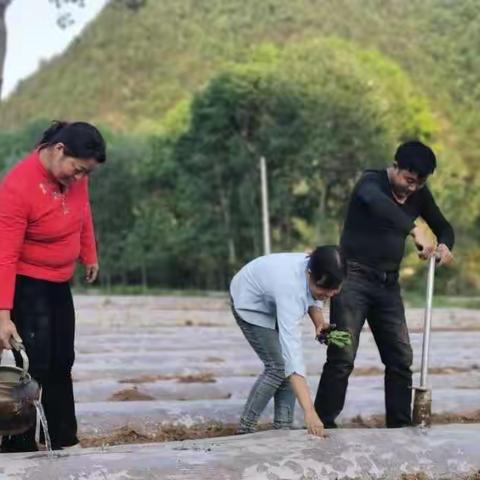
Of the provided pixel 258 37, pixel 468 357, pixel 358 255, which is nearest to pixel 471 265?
pixel 468 357

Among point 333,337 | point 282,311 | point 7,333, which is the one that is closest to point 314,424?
point 282,311

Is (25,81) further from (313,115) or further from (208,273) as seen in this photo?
(313,115)

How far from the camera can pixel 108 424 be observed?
447 centimetres

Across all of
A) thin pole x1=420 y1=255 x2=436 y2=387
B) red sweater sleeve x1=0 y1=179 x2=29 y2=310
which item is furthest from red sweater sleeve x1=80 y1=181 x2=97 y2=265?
thin pole x1=420 y1=255 x2=436 y2=387

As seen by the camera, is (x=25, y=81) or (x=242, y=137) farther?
(x=25, y=81)

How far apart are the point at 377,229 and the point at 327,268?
784mm

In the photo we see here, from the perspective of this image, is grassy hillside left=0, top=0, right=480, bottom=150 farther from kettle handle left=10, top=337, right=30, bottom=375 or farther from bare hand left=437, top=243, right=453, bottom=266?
kettle handle left=10, top=337, right=30, bottom=375

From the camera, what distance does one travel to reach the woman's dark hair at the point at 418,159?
3854 mm

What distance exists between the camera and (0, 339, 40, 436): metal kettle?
3.07 meters

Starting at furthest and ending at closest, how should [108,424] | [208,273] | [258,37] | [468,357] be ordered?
[258,37]
[208,273]
[468,357]
[108,424]

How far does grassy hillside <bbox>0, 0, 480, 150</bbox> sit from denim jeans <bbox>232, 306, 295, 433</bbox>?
121 feet

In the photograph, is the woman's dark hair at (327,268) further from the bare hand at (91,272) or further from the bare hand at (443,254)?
the bare hand at (91,272)

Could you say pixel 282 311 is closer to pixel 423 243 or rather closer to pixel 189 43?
pixel 423 243

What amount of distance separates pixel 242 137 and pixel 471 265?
771cm
